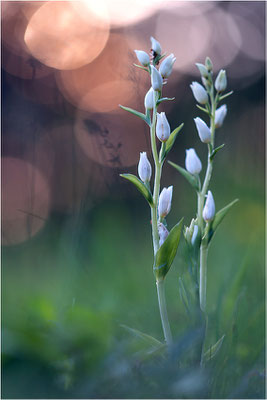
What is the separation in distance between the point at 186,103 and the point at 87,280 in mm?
2321

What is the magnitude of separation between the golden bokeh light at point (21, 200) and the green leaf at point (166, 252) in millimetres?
533

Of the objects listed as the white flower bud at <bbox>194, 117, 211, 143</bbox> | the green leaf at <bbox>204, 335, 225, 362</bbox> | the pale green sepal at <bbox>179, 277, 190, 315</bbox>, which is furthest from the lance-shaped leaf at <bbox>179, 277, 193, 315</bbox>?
the white flower bud at <bbox>194, 117, 211, 143</bbox>

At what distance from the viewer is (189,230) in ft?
3.99

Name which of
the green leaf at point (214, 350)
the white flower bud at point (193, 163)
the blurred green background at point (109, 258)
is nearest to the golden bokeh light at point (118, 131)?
the blurred green background at point (109, 258)

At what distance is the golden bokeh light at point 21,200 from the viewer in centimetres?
171

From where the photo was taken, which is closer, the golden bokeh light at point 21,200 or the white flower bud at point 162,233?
the white flower bud at point 162,233

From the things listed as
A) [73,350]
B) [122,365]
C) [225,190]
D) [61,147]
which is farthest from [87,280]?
[61,147]

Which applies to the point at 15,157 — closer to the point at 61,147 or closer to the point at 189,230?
the point at 61,147

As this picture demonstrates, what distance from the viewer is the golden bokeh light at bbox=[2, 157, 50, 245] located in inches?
67.5

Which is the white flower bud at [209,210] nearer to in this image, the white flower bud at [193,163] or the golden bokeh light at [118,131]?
the white flower bud at [193,163]

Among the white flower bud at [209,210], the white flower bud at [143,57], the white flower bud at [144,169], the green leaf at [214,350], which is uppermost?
the white flower bud at [143,57]

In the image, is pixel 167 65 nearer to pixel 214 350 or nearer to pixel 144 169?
pixel 144 169

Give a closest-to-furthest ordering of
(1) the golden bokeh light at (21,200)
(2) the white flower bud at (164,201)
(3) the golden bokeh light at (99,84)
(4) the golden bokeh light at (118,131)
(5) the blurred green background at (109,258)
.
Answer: (5) the blurred green background at (109,258) < (2) the white flower bud at (164,201) < (1) the golden bokeh light at (21,200) < (4) the golden bokeh light at (118,131) < (3) the golden bokeh light at (99,84)

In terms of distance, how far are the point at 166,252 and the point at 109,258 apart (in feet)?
2.73
